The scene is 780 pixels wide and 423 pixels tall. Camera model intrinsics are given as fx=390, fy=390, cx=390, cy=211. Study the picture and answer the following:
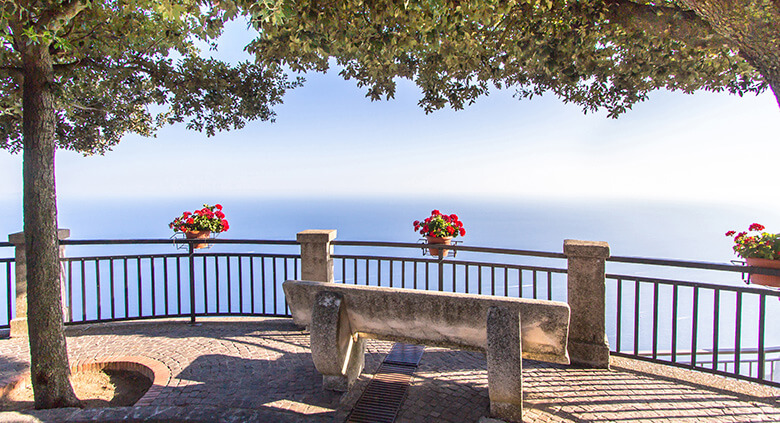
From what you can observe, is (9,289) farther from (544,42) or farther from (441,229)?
(544,42)

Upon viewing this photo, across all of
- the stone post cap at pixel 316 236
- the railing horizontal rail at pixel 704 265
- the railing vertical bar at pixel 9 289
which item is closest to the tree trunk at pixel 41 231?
the railing vertical bar at pixel 9 289

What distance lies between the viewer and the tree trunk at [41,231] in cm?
351

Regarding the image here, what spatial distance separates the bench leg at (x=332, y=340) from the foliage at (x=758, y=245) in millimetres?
4488

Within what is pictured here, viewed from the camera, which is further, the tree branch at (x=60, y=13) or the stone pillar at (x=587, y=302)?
the stone pillar at (x=587, y=302)

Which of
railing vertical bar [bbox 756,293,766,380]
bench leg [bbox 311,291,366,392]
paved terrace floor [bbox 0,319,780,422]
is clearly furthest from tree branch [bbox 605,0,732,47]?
bench leg [bbox 311,291,366,392]

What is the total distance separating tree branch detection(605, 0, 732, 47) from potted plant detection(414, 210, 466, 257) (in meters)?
2.97

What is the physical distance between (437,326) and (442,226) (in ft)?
7.99

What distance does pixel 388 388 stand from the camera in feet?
12.5

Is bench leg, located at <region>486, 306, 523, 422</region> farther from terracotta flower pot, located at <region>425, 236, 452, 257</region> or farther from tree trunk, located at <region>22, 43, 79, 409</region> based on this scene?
tree trunk, located at <region>22, 43, 79, 409</region>

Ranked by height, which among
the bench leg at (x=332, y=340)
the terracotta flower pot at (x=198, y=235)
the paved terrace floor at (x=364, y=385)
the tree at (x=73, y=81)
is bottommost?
the paved terrace floor at (x=364, y=385)

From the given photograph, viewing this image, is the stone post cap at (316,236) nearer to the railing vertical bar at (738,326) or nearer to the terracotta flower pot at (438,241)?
the terracotta flower pot at (438,241)

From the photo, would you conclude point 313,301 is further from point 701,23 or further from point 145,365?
point 701,23

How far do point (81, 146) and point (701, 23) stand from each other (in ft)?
37.0

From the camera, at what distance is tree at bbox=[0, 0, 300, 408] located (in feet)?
11.4
